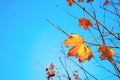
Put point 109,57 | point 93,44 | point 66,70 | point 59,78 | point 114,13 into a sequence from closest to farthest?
point 109,57 < point 93,44 < point 66,70 < point 114,13 < point 59,78

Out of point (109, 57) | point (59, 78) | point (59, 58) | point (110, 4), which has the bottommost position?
point (109, 57)

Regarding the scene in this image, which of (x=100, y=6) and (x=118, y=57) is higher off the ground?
(x=100, y=6)

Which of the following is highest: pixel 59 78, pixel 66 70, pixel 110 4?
pixel 110 4

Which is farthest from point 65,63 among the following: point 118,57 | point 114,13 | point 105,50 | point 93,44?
point 105,50

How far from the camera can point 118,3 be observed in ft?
12.9

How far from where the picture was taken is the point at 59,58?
318 cm

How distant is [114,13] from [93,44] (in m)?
1.78

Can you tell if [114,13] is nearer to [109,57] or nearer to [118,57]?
[118,57]

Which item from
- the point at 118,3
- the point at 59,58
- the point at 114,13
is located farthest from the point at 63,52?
the point at 118,3

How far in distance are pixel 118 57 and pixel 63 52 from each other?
0.94 m

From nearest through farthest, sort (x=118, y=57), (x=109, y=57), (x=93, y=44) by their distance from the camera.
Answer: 1. (x=109, y=57)
2. (x=93, y=44)
3. (x=118, y=57)

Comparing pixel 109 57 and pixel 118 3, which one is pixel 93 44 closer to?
pixel 109 57

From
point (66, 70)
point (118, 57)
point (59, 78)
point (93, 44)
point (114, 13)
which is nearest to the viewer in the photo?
point (93, 44)

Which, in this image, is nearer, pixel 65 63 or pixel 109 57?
pixel 109 57
